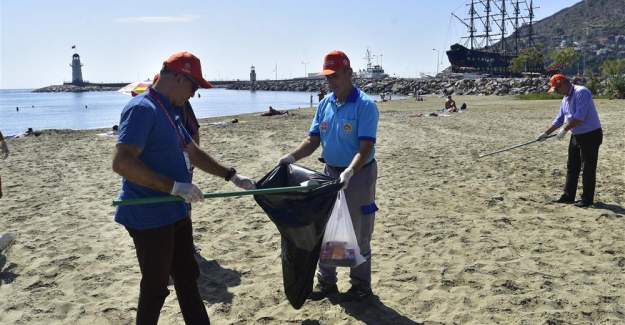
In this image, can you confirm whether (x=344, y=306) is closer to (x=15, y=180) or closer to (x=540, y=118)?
(x=15, y=180)

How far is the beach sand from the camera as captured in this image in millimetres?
3518

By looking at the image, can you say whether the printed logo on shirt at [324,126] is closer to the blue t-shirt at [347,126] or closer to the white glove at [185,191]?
the blue t-shirt at [347,126]

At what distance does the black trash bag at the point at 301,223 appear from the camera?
3.13 meters

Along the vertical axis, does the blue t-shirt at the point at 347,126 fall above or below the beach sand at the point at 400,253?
above

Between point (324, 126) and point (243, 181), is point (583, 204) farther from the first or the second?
point (243, 181)

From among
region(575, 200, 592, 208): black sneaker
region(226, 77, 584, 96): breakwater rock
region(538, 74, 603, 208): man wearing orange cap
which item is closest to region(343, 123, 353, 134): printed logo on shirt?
region(538, 74, 603, 208): man wearing orange cap

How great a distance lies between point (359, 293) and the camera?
11.9 ft

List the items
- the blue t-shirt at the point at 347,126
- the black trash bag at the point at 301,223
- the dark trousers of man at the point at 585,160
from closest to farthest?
the black trash bag at the point at 301,223, the blue t-shirt at the point at 347,126, the dark trousers of man at the point at 585,160

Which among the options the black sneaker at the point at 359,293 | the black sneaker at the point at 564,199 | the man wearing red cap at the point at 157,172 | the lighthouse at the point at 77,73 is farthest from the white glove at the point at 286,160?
the lighthouse at the point at 77,73

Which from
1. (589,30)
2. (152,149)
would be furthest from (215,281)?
(589,30)

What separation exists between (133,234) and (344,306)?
63.7 inches

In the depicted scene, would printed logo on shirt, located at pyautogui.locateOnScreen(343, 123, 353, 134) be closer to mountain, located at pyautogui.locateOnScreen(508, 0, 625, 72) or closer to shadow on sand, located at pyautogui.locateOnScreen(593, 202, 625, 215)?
shadow on sand, located at pyautogui.locateOnScreen(593, 202, 625, 215)

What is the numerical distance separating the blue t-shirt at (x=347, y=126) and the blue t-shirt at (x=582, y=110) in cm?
342

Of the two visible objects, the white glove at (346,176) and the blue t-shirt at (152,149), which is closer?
the blue t-shirt at (152,149)
